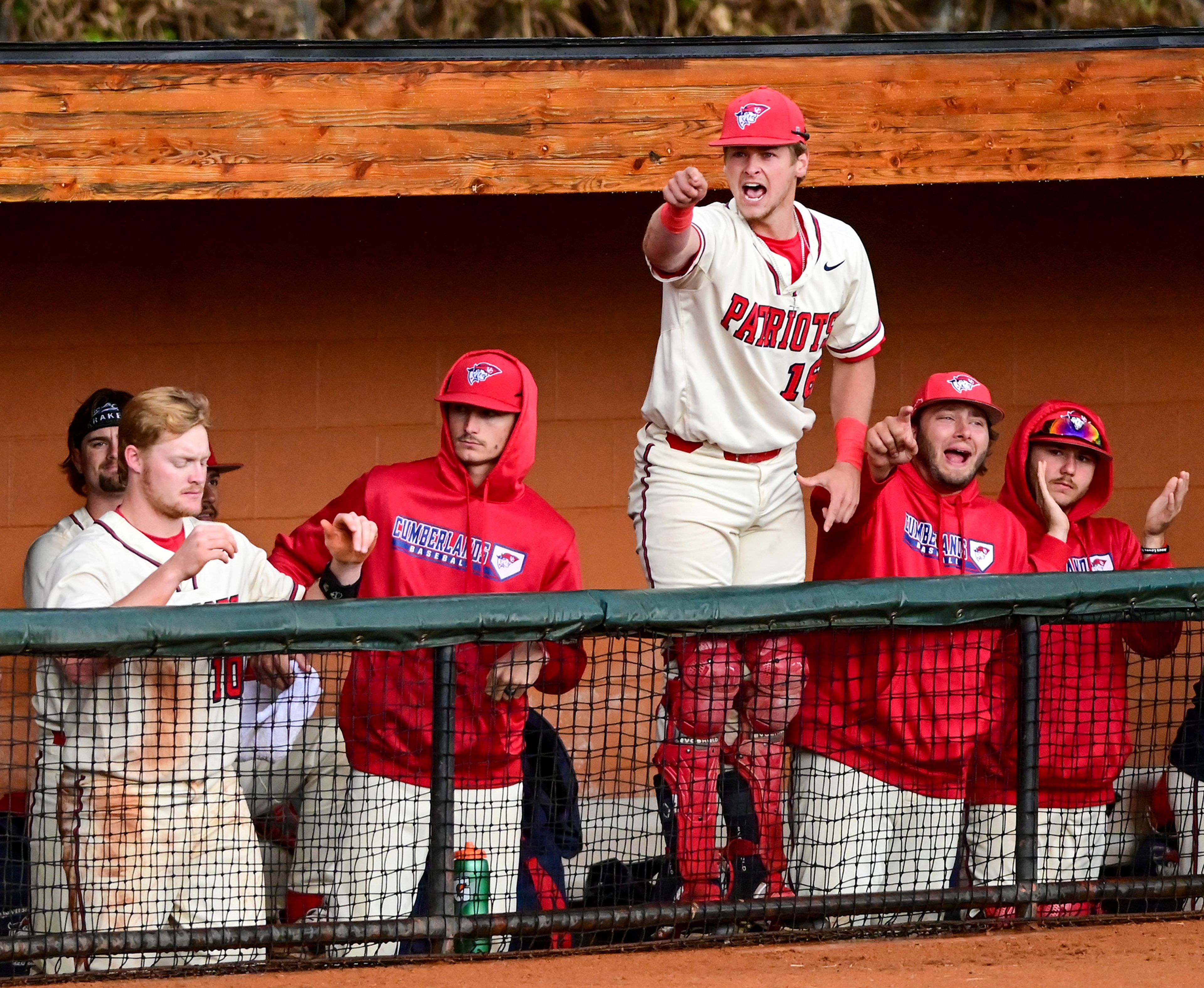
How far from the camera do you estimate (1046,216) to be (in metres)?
5.05

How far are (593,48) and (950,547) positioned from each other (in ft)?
4.87

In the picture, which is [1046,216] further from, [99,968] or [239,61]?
[99,968]

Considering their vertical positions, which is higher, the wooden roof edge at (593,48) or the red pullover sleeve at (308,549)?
the wooden roof edge at (593,48)

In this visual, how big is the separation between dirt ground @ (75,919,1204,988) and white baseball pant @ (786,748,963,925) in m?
0.21

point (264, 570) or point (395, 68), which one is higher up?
point (395, 68)

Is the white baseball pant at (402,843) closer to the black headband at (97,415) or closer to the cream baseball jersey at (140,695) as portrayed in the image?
the cream baseball jersey at (140,695)

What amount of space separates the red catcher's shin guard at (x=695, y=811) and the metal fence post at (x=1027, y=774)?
0.56m

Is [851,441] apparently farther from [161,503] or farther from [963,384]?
[161,503]

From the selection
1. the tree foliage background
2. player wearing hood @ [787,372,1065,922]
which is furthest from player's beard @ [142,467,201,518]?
the tree foliage background

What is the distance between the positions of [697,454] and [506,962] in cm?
110

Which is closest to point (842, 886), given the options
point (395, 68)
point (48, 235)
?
point (395, 68)

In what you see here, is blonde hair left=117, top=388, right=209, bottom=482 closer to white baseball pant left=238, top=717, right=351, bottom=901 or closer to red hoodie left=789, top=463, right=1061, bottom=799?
white baseball pant left=238, top=717, right=351, bottom=901

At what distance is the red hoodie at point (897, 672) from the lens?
10.3 feet

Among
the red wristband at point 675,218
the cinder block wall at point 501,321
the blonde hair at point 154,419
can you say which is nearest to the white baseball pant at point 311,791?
the blonde hair at point 154,419
